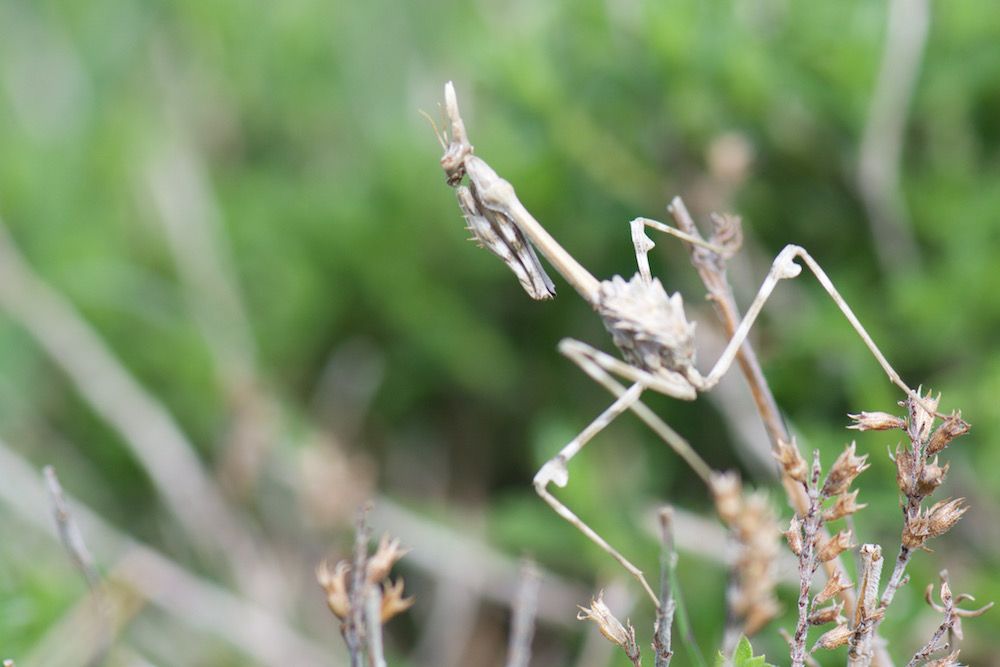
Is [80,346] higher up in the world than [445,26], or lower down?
lower down

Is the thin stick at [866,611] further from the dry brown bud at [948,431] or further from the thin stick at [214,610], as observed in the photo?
the thin stick at [214,610]

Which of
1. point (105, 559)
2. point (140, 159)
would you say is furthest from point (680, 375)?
point (140, 159)

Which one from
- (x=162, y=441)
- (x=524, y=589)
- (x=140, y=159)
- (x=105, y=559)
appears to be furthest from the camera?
(x=140, y=159)

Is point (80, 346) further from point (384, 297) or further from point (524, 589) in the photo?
point (524, 589)

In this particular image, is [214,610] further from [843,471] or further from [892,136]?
[892,136]

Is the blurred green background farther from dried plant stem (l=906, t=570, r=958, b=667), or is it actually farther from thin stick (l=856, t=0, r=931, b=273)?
dried plant stem (l=906, t=570, r=958, b=667)

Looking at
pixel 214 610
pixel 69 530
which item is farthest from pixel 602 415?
pixel 214 610
